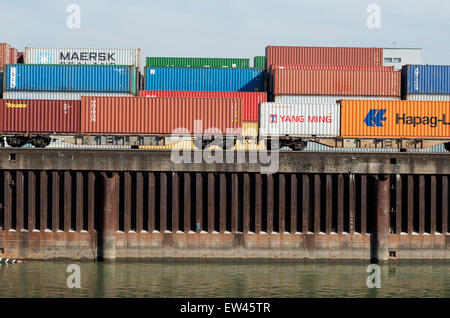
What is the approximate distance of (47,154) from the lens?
116 feet

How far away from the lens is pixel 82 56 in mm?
60500

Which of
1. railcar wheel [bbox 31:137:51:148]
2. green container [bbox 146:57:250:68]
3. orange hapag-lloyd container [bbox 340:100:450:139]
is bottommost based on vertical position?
railcar wheel [bbox 31:137:51:148]

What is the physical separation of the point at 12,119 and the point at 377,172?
24.5 metres

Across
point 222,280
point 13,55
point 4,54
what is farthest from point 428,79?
point 13,55

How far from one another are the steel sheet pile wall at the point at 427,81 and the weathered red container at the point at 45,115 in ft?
84.7

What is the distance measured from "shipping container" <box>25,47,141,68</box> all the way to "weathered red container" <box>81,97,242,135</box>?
16.7m

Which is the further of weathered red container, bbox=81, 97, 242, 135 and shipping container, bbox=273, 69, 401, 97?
shipping container, bbox=273, 69, 401, 97

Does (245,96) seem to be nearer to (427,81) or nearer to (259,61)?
(427,81)

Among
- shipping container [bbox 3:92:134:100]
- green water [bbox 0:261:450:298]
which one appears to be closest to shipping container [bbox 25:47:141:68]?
shipping container [bbox 3:92:134:100]

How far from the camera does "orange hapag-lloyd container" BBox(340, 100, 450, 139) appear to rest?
4238 cm

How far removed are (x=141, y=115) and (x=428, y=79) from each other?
23.4 m

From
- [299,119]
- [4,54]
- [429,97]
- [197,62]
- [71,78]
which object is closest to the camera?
[299,119]

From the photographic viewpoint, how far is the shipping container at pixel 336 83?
47.7 m
